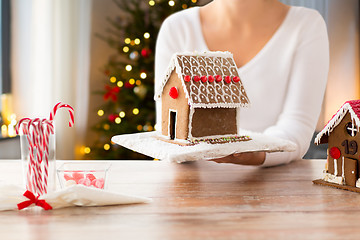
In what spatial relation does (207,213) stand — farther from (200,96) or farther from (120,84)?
(120,84)

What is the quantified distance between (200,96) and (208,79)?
71 mm

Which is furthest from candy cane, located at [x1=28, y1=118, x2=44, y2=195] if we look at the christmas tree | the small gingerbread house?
the christmas tree

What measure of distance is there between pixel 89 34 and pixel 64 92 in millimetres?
656

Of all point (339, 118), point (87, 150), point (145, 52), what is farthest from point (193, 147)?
point (87, 150)

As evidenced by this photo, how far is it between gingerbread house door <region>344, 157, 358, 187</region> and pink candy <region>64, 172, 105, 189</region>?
0.65 meters

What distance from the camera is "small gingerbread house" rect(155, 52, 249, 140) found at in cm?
132

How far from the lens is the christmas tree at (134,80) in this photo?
3.49 m

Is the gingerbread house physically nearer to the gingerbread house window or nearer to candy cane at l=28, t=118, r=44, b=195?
the gingerbread house window

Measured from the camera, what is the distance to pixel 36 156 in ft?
3.39

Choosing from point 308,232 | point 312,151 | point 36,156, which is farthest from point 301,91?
point 312,151

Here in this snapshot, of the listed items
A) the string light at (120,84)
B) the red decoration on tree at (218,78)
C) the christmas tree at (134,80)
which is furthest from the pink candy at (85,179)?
the string light at (120,84)

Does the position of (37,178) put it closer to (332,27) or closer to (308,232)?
(308,232)

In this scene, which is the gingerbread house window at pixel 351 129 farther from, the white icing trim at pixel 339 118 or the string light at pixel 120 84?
the string light at pixel 120 84

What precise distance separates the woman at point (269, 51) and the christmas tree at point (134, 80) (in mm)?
1502
